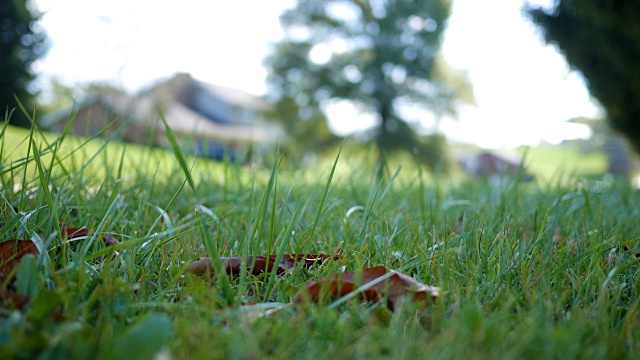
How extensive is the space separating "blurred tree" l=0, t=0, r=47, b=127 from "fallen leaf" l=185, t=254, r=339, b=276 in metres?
21.1

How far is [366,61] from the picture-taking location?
2136 centimetres

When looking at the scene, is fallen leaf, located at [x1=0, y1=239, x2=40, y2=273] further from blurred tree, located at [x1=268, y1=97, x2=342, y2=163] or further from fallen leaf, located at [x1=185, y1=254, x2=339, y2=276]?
blurred tree, located at [x1=268, y1=97, x2=342, y2=163]

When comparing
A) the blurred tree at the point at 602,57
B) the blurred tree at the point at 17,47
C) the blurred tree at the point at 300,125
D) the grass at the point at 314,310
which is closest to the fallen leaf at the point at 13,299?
the grass at the point at 314,310

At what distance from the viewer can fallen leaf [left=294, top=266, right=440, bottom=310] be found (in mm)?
830

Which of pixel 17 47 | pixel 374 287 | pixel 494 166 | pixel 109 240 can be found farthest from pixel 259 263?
pixel 17 47

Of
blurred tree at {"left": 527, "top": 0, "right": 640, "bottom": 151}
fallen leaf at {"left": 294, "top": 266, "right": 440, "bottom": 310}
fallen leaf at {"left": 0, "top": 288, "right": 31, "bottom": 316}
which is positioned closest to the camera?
fallen leaf at {"left": 0, "top": 288, "right": 31, "bottom": 316}

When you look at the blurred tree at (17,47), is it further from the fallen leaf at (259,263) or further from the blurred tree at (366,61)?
the fallen leaf at (259,263)

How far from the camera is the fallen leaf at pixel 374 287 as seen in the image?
830 mm

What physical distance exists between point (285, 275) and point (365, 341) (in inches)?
13.9

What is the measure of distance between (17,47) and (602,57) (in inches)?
878

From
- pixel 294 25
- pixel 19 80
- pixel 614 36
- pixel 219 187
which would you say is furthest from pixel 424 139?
pixel 219 187

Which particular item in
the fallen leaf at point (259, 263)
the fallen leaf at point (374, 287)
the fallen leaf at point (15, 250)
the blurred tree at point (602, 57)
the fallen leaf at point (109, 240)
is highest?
the blurred tree at point (602, 57)

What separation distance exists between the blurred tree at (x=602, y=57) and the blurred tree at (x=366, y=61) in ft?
43.3

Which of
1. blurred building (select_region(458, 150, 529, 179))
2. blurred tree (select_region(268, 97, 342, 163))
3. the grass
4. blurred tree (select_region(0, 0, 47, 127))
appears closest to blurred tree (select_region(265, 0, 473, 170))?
blurred tree (select_region(268, 97, 342, 163))
